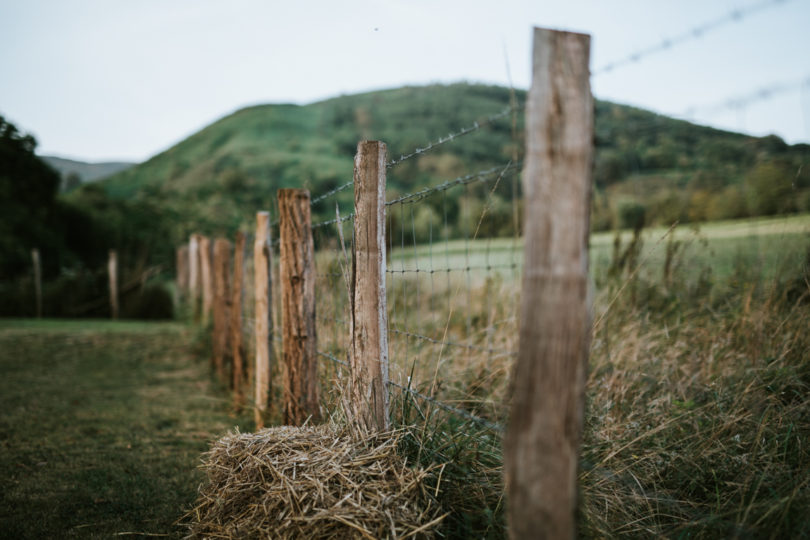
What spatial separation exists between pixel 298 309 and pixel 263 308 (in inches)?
43.8

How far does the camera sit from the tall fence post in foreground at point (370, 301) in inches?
94.3

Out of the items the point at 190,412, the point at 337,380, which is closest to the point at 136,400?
the point at 190,412

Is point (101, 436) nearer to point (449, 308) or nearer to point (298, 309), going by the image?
point (298, 309)

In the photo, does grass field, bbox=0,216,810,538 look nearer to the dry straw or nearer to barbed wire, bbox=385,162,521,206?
the dry straw

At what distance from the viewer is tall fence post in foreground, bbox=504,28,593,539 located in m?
1.24

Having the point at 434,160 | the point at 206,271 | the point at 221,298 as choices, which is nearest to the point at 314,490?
the point at 221,298

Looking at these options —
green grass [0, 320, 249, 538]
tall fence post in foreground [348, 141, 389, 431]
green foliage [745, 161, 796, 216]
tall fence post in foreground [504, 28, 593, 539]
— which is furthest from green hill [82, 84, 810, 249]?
green grass [0, 320, 249, 538]

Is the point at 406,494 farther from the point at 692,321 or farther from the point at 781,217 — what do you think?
the point at 781,217

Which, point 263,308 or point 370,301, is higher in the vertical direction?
point 370,301

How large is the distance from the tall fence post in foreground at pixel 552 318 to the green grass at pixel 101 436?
2.06 m

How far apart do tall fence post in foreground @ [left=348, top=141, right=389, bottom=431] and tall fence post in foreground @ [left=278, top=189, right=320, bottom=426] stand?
106 centimetres

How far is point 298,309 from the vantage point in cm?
350

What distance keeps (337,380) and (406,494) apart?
0.86 meters

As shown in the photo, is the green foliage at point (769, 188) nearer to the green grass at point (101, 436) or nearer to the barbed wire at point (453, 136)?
the barbed wire at point (453, 136)
